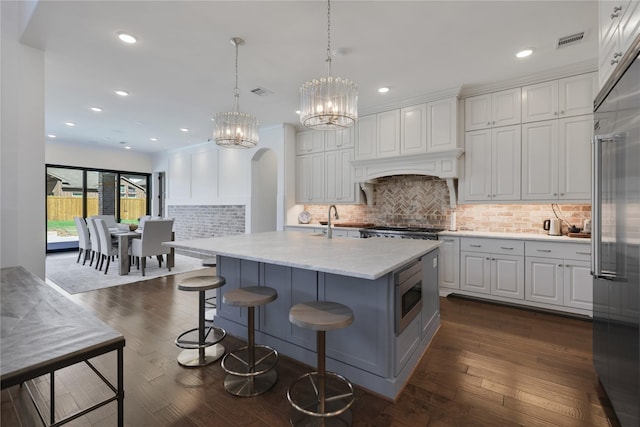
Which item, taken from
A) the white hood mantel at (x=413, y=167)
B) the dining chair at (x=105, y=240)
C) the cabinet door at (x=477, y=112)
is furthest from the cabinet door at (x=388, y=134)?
the dining chair at (x=105, y=240)

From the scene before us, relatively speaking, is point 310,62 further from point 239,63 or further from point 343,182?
point 343,182

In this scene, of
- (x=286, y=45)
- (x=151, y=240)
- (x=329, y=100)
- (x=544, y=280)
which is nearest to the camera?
(x=329, y=100)

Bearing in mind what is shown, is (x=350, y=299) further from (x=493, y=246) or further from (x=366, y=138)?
(x=366, y=138)

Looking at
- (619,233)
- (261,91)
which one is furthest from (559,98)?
(261,91)

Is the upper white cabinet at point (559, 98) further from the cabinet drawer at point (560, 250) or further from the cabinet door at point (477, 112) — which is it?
the cabinet drawer at point (560, 250)

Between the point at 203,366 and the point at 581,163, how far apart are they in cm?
447

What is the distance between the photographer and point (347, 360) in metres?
2.12

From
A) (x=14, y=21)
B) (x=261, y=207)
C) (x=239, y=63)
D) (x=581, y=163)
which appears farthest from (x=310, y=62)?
(x=261, y=207)

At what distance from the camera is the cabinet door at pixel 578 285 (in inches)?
126

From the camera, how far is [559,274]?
3.35 m

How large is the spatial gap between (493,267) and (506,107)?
2098 millimetres

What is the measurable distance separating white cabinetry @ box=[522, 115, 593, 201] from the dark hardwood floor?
154 centimetres

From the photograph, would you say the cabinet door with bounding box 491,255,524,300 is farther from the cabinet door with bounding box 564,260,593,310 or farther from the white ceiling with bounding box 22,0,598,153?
the white ceiling with bounding box 22,0,598,153

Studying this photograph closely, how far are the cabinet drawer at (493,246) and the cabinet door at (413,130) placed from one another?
143 centimetres
